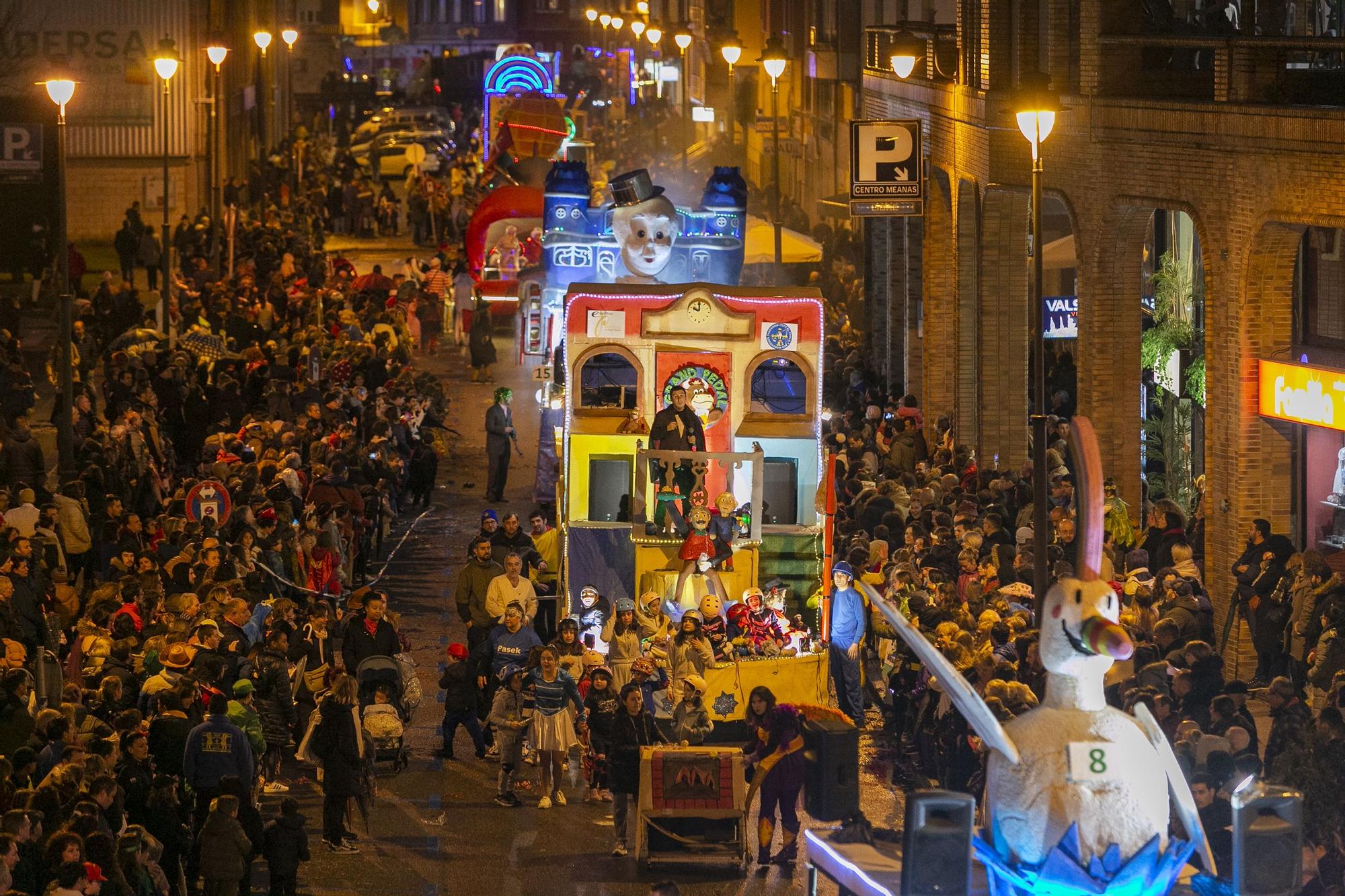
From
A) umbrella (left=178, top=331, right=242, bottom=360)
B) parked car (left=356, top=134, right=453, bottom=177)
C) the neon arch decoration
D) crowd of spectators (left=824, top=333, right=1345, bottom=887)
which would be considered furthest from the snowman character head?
parked car (left=356, top=134, right=453, bottom=177)

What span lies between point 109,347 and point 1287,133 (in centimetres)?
1891

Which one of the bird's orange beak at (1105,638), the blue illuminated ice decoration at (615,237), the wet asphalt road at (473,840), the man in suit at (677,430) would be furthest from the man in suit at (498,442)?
the bird's orange beak at (1105,638)

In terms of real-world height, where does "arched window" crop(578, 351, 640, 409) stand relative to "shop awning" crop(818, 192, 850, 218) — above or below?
below

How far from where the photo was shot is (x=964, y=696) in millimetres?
10727

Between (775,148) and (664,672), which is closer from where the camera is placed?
(664,672)

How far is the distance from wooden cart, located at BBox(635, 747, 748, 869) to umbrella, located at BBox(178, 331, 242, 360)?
17.1m

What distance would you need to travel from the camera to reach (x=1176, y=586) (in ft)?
60.5

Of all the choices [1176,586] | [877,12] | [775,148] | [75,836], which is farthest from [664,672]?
[877,12]

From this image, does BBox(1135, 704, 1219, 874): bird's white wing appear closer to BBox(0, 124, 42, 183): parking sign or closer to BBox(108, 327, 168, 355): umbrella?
BBox(108, 327, 168, 355): umbrella

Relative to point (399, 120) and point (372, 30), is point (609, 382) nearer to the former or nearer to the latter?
point (399, 120)

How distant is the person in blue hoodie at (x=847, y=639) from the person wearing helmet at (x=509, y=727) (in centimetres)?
293

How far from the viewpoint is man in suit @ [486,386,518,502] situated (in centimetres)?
2931

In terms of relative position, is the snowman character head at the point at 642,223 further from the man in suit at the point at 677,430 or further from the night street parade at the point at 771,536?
the man in suit at the point at 677,430

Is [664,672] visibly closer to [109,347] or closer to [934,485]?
[934,485]
